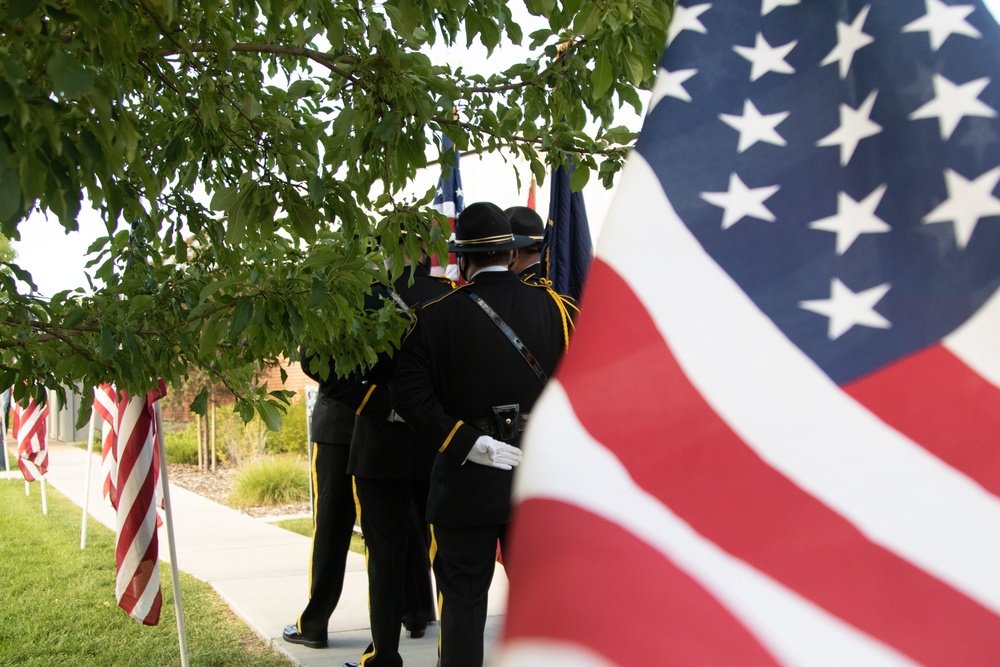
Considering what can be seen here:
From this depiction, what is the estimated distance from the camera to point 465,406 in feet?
12.1

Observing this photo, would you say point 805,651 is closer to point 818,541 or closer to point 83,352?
point 818,541

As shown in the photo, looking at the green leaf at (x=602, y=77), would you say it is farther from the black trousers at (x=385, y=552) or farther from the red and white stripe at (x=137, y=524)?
the red and white stripe at (x=137, y=524)

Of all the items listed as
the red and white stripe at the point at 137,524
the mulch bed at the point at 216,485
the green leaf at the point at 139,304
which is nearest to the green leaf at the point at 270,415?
the green leaf at the point at 139,304

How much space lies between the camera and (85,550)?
902 centimetres

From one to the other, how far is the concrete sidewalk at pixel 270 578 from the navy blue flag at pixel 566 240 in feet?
6.59

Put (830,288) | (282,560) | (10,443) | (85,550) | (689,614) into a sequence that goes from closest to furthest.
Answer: (689,614) → (830,288) → (282,560) → (85,550) → (10,443)

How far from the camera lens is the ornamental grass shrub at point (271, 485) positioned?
1259 cm

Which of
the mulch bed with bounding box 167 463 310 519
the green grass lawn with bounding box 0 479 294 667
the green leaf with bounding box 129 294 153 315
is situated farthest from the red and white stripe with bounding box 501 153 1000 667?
the mulch bed with bounding box 167 463 310 519

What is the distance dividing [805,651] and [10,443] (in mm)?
31835

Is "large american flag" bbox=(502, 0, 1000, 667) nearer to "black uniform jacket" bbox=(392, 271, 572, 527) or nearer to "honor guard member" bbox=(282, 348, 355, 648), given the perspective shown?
"black uniform jacket" bbox=(392, 271, 572, 527)

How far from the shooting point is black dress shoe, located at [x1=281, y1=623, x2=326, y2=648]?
526 cm

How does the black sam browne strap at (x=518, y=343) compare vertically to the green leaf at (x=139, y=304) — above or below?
below

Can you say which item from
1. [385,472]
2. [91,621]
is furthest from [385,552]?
[91,621]

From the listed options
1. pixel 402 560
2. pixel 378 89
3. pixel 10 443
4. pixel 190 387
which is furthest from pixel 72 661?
pixel 10 443
